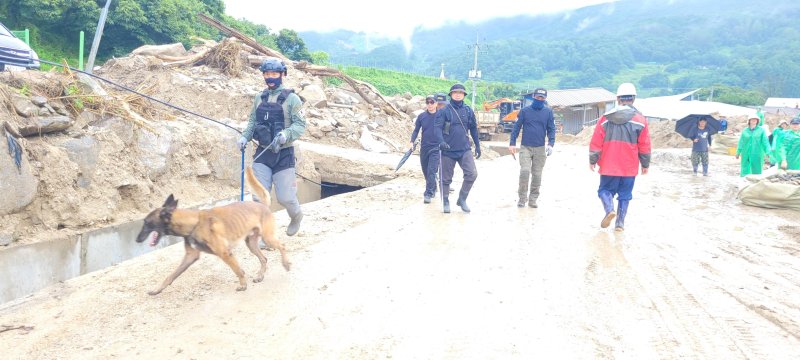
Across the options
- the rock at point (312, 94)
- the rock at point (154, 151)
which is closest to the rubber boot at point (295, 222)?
the rock at point (154, 151)

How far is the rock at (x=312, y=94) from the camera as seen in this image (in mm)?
17817

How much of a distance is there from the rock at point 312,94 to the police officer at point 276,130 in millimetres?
12139

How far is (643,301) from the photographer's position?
4.60 metres

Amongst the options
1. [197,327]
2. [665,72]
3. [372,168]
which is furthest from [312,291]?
[665,72]

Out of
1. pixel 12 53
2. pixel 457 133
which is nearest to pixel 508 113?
pixel 457 133

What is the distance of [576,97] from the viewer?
50625mm

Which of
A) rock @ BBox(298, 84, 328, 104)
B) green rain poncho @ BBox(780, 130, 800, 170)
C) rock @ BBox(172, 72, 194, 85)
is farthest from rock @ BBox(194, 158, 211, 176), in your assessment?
green rain poncho @ BBox(780, 130, 800, 170)

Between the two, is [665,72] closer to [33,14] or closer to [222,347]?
[33,14]

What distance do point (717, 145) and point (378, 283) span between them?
22392 millimetres

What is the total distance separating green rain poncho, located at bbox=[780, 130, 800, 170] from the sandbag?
2222 millimetres

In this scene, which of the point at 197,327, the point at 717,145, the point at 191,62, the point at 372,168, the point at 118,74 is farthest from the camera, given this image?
the point at 717,145

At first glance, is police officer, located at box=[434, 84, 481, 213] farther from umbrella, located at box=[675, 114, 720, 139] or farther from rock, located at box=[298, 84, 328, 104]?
rock, located at box=[298, 84, 328, 104]

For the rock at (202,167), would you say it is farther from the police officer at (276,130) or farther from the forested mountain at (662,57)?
the forested mountain at (662,57)

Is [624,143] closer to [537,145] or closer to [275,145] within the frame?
[537,145]
